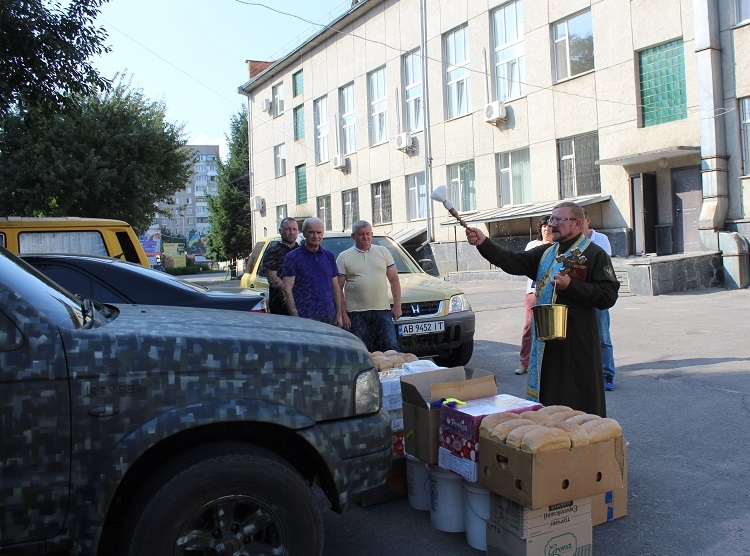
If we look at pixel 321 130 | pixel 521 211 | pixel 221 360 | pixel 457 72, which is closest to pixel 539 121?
pixel 521 211

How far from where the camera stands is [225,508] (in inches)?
105

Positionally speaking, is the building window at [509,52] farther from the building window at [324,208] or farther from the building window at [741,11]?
the building window at [324,208]

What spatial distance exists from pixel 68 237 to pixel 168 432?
5766mm

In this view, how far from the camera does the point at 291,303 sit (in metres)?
6.23

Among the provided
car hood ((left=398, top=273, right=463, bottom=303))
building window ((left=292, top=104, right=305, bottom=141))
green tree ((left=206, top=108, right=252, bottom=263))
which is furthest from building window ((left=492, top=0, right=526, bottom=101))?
green tree ((left=206, top=108, right=252, bottom=263))

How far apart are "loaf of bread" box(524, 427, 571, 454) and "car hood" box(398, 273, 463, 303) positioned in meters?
4.39

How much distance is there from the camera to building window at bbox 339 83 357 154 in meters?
30.5

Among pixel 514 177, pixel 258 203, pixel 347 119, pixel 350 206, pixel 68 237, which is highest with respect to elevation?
pixel 347 119

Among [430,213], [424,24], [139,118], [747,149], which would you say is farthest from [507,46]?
[139,118]

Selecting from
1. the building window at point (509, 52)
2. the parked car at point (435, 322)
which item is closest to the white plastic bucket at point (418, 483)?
→ the parked car at point (435, 322)

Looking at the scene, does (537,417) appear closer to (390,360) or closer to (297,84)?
(390,360)

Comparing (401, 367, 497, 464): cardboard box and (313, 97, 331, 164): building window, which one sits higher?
(313, 97, 331, 164): building window

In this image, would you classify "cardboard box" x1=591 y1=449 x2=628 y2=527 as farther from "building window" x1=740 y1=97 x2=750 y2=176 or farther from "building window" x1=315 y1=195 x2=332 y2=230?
"building window" x1=315 y1=195 x2=332 y2=230

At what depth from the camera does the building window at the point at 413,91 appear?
26.0m
